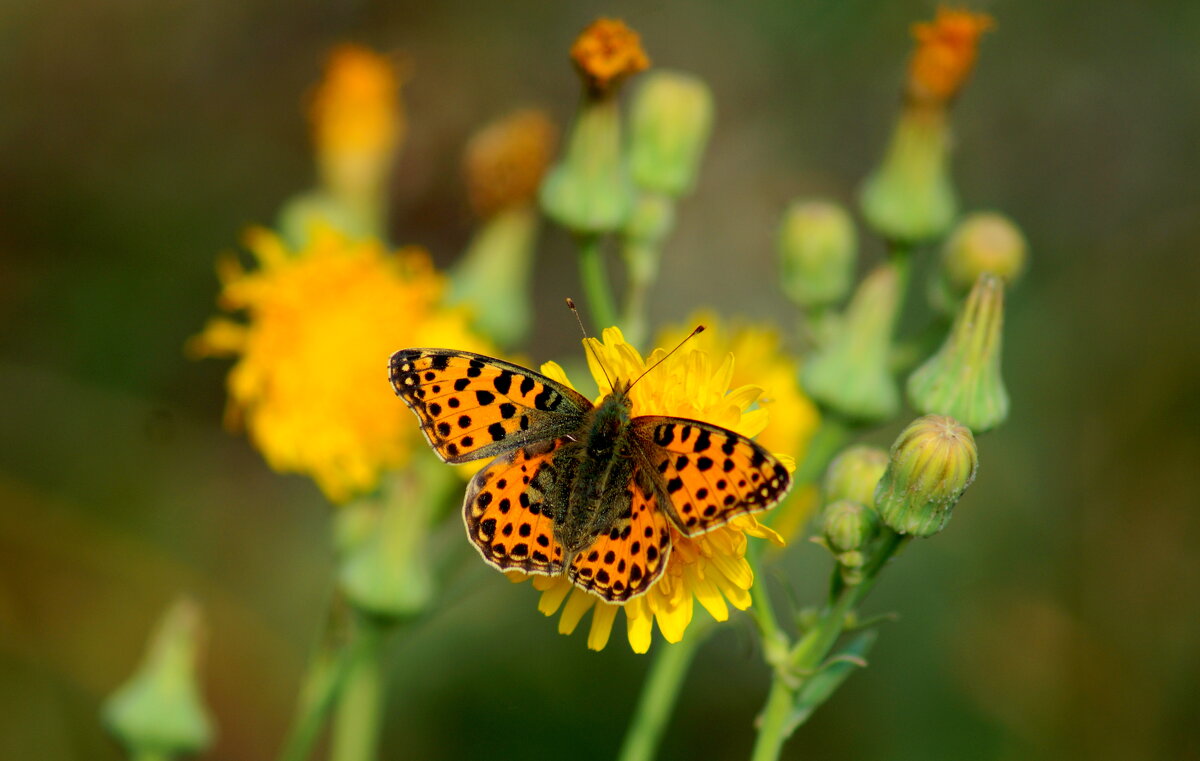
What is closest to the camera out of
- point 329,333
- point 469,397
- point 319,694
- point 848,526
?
point 848,526

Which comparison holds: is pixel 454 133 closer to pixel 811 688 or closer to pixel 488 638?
pixel 488 638

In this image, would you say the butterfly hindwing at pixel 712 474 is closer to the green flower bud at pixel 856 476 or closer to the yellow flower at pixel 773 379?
the green flower bud at pixel 856 476

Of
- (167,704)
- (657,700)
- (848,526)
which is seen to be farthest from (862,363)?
(167,704)

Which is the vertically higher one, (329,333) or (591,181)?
(591,181)

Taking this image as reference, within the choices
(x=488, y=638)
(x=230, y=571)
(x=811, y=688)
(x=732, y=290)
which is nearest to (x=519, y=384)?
(x=811, y=688)

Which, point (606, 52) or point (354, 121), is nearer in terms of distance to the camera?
point (606, 52)

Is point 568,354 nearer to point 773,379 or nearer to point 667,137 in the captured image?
point 773,379

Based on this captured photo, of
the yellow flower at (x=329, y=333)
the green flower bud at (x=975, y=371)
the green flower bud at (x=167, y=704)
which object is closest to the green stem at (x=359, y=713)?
the green flower bud at (x=167, y=704)
